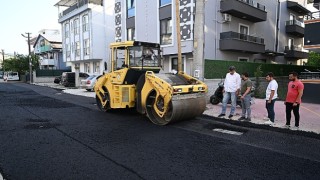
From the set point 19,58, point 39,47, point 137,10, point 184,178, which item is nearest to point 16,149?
point 184,178

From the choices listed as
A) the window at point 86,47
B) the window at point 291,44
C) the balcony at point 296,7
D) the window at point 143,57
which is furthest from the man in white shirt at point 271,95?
the window at point 86,47

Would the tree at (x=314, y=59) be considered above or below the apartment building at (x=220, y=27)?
below

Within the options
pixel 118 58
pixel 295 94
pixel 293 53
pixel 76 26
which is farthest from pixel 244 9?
pixel 76 26

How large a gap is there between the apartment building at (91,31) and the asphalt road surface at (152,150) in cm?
2685

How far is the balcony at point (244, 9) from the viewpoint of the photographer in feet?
72.2

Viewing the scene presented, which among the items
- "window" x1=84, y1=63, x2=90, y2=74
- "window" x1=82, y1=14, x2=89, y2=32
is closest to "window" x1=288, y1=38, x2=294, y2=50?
"window" x1=82, y1=14, x2=89, y2=32

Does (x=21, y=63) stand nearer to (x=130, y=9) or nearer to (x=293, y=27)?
(x=130, y=9)

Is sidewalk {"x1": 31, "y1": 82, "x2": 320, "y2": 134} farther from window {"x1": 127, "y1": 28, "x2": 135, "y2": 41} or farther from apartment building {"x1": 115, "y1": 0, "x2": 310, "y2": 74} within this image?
window {"x1": 127, "y1": 28, "x2": 135, "y2": 41}

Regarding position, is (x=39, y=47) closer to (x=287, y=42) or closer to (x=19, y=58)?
(x=19, y=58)

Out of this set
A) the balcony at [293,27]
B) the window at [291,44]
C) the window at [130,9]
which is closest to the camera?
the window at [130,9]

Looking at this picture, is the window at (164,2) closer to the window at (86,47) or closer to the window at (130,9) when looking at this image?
the window at (130,9)

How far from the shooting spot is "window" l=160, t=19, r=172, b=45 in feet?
→ 76.0

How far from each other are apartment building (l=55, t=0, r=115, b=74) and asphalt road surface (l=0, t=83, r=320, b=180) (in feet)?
88.1

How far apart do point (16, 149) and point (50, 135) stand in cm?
132
